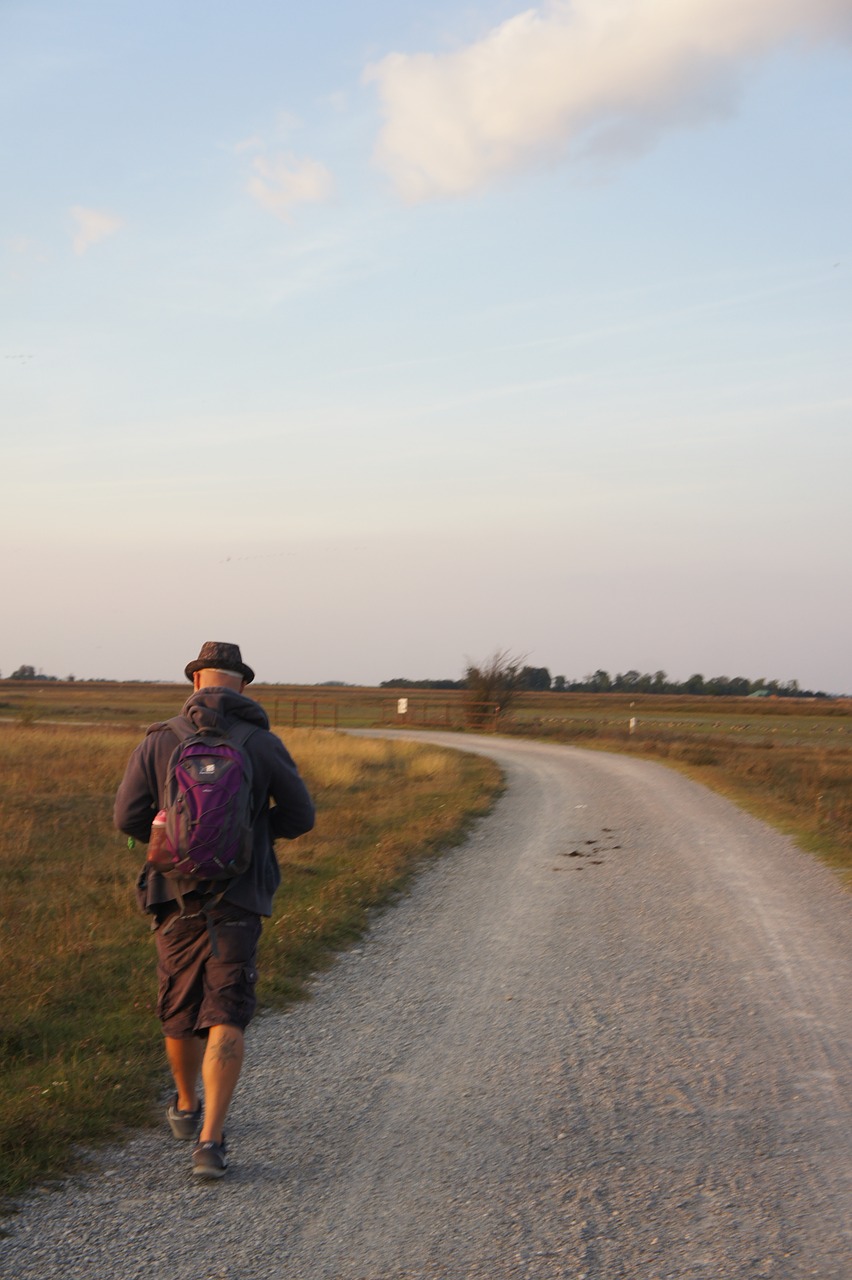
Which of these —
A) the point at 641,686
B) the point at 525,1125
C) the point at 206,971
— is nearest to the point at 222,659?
the point at 206,971

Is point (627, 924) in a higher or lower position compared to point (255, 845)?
lower

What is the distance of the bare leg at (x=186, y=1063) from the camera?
174 inches

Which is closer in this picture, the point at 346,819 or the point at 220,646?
the point at 220,646

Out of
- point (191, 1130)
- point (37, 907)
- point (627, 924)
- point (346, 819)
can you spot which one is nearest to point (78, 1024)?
point (191, 1130)

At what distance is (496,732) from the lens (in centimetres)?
4688

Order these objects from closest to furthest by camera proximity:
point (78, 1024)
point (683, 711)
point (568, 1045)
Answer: point (568, 1045), point (78, 1024), point (683, 711)

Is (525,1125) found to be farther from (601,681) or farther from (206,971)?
(601,681)

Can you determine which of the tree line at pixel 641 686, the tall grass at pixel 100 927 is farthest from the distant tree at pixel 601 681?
the tall grass at pixel 100 927

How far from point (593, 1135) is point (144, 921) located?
18.5ft

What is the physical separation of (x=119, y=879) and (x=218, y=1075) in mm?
7617

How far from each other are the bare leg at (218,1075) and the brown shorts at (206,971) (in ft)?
0.18

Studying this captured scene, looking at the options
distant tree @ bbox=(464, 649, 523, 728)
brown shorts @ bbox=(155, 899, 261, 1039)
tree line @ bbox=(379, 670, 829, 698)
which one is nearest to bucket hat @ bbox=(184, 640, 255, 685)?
brown shorts @ bbox=(155, 899, 261, 1039)

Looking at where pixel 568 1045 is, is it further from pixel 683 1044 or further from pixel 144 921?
pixel 144 921

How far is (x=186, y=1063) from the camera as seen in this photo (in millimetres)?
4441
